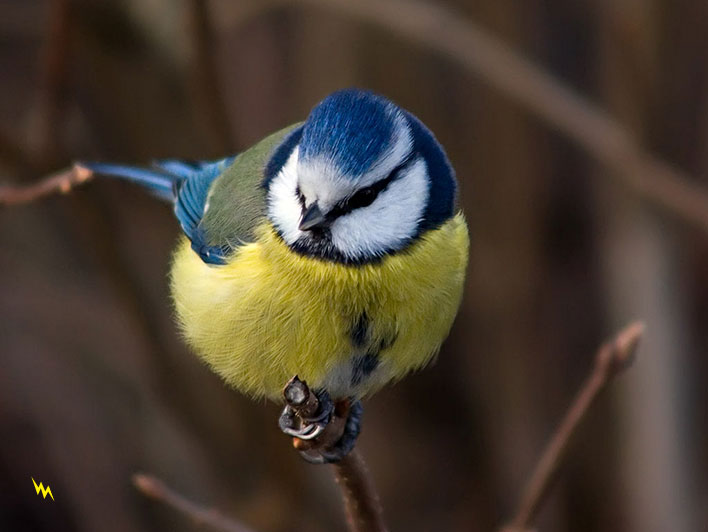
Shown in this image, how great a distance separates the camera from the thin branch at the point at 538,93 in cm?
239

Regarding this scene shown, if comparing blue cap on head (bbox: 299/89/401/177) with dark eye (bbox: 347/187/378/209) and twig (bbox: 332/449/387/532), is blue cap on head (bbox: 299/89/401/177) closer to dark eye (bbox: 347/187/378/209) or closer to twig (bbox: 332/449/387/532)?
dark eye (bbox: 347/187/378/209)

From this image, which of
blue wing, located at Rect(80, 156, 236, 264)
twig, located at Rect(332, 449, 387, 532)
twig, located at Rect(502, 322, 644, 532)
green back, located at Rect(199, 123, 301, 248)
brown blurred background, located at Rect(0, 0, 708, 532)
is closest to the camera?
twig, located at Rect(502, 322, 644, 532)

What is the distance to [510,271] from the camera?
3002mm

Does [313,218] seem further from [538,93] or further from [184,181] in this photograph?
[538,93]

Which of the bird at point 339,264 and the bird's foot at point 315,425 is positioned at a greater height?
the bird at point 339,264

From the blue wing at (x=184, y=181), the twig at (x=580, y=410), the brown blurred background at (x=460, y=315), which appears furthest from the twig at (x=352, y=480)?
the brown blurred background at (x=460, y=315)

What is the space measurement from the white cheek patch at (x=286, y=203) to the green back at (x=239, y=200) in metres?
0.04

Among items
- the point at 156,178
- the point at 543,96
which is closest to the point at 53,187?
the point at 156,178

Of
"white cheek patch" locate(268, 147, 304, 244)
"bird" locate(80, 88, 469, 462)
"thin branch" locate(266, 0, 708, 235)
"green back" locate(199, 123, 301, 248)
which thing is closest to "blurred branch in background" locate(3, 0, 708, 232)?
"thin branch" locate(266, 0, 708, 235)

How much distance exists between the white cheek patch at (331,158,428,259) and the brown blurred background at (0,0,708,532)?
0.86 metres

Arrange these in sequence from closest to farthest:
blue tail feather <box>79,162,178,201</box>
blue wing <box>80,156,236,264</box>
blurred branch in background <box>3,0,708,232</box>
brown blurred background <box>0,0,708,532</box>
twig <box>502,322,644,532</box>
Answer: twig <box>502,322,644,532</box> → blue wing <box>80,156,236,264</box> → blue tail feather <box>79,162,178,201</box> → blurred branch in background <box>3,0,708,232</box> → brown blurred background <box>0,0,708,532</box>

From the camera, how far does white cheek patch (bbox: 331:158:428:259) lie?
1.49m

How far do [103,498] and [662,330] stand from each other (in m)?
1.57

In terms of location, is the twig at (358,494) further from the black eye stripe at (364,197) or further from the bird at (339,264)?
the black eye stripe at (364,197)
